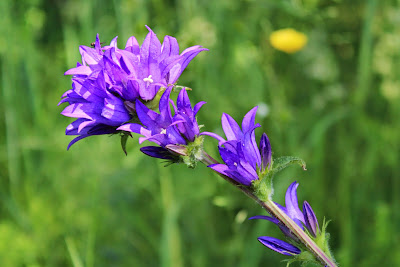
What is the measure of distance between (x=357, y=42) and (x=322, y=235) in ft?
7.70

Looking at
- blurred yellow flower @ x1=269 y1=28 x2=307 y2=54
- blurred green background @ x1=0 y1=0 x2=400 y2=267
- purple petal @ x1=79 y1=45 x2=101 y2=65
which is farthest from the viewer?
blurred yellow flower @ x1=269 y1=28 x2=307 y2=54

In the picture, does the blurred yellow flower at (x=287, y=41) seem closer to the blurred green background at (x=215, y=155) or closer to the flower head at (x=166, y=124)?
the blurred green background at (x=215, y=155)

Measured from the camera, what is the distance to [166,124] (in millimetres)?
1074

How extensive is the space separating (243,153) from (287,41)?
1.74m

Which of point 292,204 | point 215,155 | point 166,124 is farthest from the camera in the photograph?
point 215,155

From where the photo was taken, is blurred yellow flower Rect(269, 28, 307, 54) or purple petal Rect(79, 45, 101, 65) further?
blurred yellow flower Rect(269, 28, 307, 54)

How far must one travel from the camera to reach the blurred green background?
2.33m

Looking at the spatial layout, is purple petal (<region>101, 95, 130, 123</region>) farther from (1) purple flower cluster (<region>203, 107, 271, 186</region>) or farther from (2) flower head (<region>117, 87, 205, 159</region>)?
(1) purple flower cluster (<region>203, 107, 271, 186</region>)

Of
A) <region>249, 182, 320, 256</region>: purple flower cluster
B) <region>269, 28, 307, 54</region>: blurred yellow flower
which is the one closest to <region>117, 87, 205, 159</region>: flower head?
<region>249, 182, 320, 256</region>: purple flower cluster

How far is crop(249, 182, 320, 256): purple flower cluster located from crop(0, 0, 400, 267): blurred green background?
2.95ft

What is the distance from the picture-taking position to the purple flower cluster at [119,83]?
3.54 ft

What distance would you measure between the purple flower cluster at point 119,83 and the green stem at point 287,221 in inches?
8.0

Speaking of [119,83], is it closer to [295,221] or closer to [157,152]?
[157,152]

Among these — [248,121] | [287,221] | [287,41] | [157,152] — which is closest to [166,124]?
[157,152]
